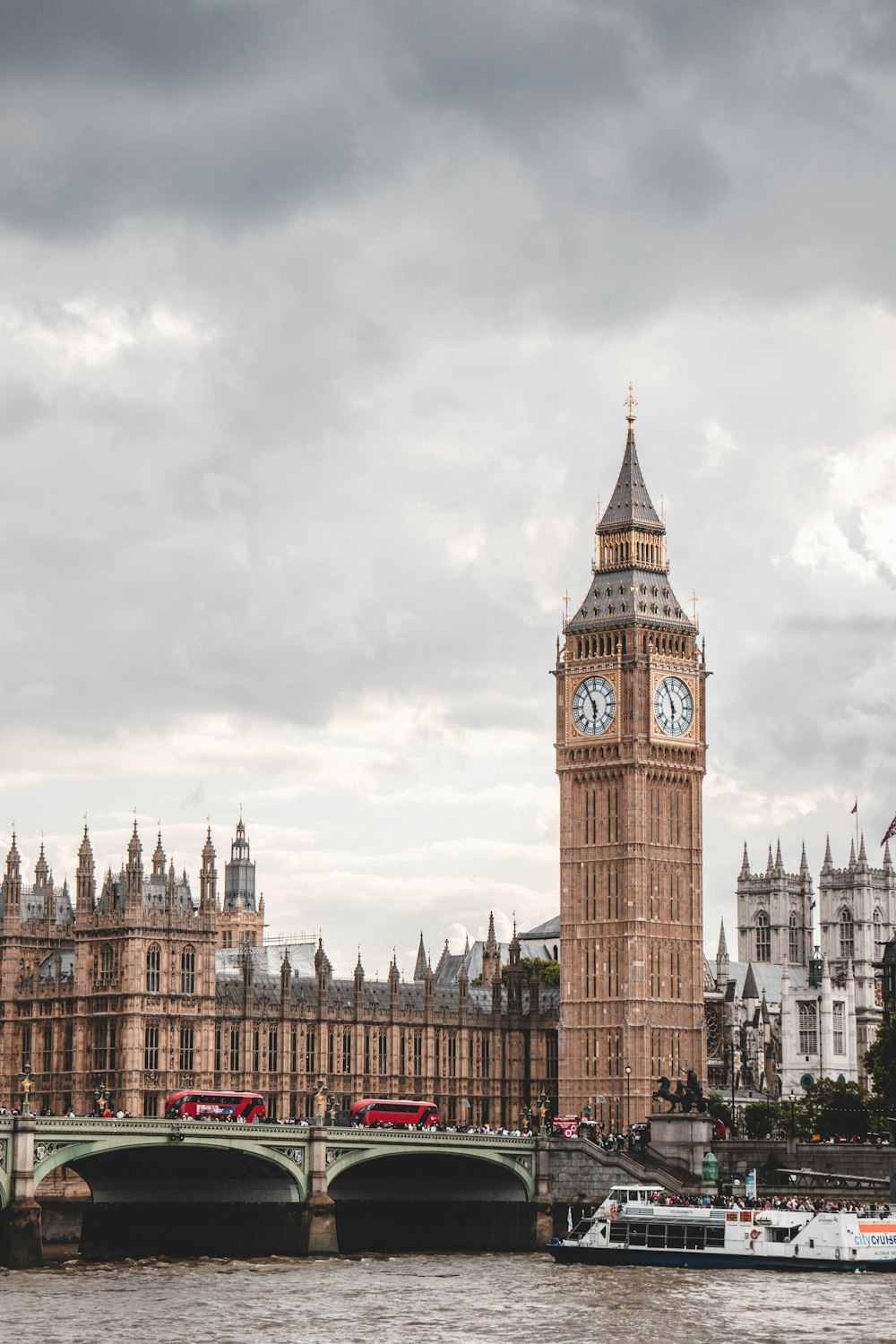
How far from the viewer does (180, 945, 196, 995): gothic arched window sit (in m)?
143

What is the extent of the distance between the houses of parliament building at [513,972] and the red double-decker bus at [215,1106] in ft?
56.2

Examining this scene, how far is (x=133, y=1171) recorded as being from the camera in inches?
4638

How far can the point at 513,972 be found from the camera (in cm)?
16162

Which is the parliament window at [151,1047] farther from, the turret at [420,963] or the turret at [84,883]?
the turret at [420,963]

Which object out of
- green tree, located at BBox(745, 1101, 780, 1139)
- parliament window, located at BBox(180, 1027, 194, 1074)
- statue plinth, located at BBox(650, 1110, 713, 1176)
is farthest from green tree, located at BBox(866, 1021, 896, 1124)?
parliament window, located at BBox(180, 1027, 194, 1074)

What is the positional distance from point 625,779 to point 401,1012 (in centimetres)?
1833

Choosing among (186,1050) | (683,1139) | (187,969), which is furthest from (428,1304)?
(187,969)

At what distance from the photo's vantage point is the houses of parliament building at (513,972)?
143 m

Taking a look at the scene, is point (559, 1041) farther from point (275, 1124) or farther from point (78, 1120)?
point (78, 1120)

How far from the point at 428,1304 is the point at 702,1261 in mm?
19681

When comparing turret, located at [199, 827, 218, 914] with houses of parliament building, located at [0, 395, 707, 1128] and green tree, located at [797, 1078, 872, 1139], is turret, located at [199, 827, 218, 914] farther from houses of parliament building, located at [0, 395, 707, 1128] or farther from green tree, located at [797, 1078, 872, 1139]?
green tree, located at [797, 1078, 872, 1139]

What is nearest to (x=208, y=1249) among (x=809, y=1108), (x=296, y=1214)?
(x=296, y=1214)

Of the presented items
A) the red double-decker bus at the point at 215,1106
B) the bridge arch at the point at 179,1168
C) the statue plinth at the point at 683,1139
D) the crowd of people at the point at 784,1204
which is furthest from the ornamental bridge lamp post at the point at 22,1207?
the statue plinth at the point at 683,1139

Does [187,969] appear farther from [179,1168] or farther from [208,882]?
[179,1168]
